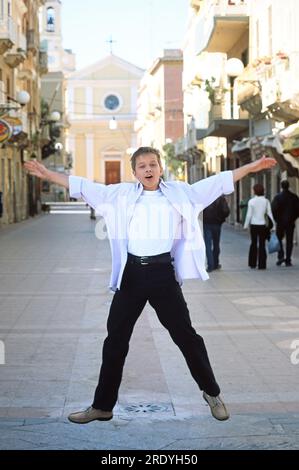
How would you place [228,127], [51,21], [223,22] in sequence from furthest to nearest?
[51,21] < [228,127] < [223,22]

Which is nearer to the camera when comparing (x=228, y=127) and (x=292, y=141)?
(x=292, y=141)

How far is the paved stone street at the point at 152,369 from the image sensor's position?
5680mm

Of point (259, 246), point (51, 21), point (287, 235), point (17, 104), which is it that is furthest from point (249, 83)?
point (51, 21)

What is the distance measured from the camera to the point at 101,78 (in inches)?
3629

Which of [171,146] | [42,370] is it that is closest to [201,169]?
[171,146]

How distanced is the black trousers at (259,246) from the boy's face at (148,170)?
35.2 ft

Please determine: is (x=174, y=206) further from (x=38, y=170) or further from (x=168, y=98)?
(x=168, y=98)

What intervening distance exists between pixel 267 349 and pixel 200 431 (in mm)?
3014

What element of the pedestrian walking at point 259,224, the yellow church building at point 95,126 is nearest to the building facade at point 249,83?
the pedestrian walking at point 259,224

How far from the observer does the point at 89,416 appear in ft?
19.7

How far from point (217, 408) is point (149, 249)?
1.11 m

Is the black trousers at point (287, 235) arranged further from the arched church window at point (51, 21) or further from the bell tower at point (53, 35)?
the arched church window at point (51, 21)

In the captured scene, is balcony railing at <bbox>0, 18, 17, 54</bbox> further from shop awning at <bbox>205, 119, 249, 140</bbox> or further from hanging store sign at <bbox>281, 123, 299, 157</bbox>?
hanging store sign at <bbox>281, 123, 299, 157</bbox>

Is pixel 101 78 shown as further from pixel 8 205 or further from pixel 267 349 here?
pixel 267 349
